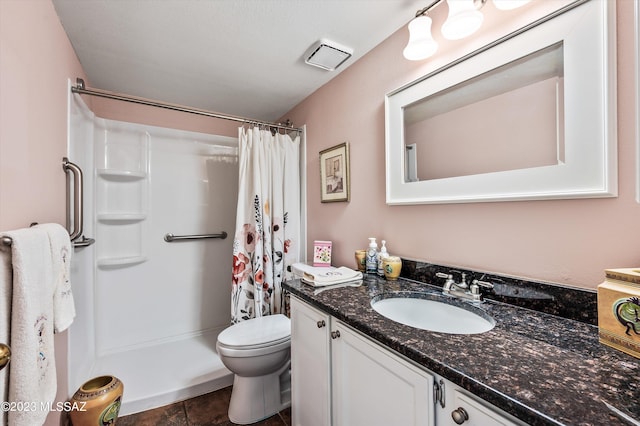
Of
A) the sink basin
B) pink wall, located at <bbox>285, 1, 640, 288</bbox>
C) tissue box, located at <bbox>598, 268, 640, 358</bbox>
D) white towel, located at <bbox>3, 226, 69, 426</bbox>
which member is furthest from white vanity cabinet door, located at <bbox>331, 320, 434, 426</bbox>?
white towel, located at <bbox>3, 226, 69, 426</bbox>

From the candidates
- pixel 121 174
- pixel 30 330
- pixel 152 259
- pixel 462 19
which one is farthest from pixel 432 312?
pixel 121 174

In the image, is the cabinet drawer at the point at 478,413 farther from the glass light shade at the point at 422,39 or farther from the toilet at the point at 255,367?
the glass light shade at the point at 422,39

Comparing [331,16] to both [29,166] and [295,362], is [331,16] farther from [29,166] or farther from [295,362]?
[295,362]

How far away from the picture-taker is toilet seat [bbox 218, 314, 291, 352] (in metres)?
1.48

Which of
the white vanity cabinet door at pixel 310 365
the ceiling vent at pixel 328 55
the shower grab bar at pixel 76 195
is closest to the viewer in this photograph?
the white vanity cabinet door at pixel 310 365

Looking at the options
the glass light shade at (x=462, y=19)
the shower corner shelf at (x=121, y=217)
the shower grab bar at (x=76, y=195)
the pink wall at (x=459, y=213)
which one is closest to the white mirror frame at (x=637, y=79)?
the pink wall at (x=459, y=213)

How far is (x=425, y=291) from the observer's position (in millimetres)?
1145

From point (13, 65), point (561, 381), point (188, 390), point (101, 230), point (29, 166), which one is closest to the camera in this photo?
point (561, 381)

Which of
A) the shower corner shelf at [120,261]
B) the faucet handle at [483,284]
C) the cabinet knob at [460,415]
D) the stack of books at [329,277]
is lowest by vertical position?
the cabinet knob at [460,415]

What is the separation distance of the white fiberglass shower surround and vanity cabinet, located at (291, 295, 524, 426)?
38.7 inches

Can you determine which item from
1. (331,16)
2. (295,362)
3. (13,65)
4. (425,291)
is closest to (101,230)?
(13,65)

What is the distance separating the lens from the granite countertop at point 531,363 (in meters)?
0.47

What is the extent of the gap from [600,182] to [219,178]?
2.57 metres

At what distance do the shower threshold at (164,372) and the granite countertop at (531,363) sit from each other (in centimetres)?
143
